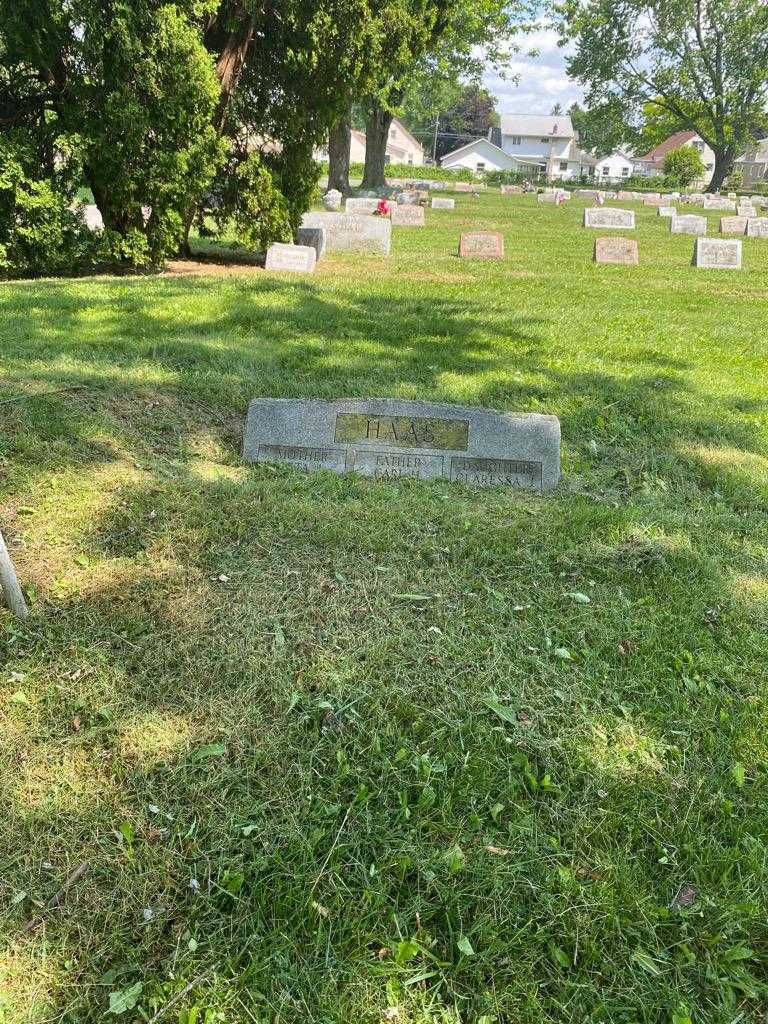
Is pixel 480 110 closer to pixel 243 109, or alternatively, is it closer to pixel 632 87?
pixel 632 87

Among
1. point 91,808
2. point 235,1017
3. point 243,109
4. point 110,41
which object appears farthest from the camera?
point 243,109

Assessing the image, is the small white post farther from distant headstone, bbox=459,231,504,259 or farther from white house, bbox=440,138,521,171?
white house, bbox=440,138,521,171

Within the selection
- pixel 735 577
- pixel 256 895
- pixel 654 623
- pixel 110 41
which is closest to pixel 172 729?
pixel 256 895

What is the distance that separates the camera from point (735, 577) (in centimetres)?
348

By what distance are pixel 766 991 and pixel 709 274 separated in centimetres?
1344

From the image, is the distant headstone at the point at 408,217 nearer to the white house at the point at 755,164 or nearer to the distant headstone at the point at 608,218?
the distant headstone at the point at 608,218

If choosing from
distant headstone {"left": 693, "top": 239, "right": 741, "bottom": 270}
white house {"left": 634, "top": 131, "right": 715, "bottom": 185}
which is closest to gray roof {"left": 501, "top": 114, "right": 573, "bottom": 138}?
white house {"left": 634, "top": 131, "right": 715, "bottom": 185}

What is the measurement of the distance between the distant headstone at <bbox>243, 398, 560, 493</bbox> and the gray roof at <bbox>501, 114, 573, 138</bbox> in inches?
4242

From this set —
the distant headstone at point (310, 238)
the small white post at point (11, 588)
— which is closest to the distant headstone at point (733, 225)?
the distant headstone at point (310, 238)

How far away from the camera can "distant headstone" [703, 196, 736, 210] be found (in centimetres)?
3566

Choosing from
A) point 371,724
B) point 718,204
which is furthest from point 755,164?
point 371,724

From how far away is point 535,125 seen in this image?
98000 millimetres

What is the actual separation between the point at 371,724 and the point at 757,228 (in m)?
24.4

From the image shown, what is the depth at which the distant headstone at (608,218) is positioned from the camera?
21891 millimetres
